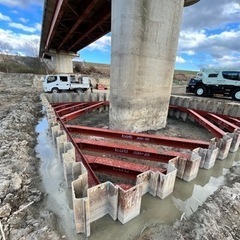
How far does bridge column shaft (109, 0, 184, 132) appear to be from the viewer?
489 centimetres

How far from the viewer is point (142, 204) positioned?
273 centimetres

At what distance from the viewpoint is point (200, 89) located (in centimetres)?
1553

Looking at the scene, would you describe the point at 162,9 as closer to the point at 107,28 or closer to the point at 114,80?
the point at 114,80

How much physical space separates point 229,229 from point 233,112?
6.95 metres

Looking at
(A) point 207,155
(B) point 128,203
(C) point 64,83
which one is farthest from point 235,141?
(C) point 64,83

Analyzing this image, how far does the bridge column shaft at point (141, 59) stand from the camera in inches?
193

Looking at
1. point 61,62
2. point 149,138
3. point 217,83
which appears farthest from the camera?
point 61,62

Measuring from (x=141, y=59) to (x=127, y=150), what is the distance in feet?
9.65

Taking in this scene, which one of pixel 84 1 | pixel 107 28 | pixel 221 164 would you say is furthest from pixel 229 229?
pixel 107 28

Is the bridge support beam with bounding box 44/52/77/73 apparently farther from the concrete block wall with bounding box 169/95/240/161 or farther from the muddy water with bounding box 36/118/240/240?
the muddy water with bounding box 36/118/240/240

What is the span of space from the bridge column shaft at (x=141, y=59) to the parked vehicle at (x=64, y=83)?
10687 mm

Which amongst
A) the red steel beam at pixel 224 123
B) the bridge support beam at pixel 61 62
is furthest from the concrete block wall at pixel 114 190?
the bridge support beam at pixel 61 62

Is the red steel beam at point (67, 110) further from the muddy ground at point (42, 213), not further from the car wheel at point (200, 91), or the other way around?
the car wheel at point (200, 91)

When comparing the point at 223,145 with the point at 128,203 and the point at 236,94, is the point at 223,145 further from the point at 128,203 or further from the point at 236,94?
the point at 236,94
